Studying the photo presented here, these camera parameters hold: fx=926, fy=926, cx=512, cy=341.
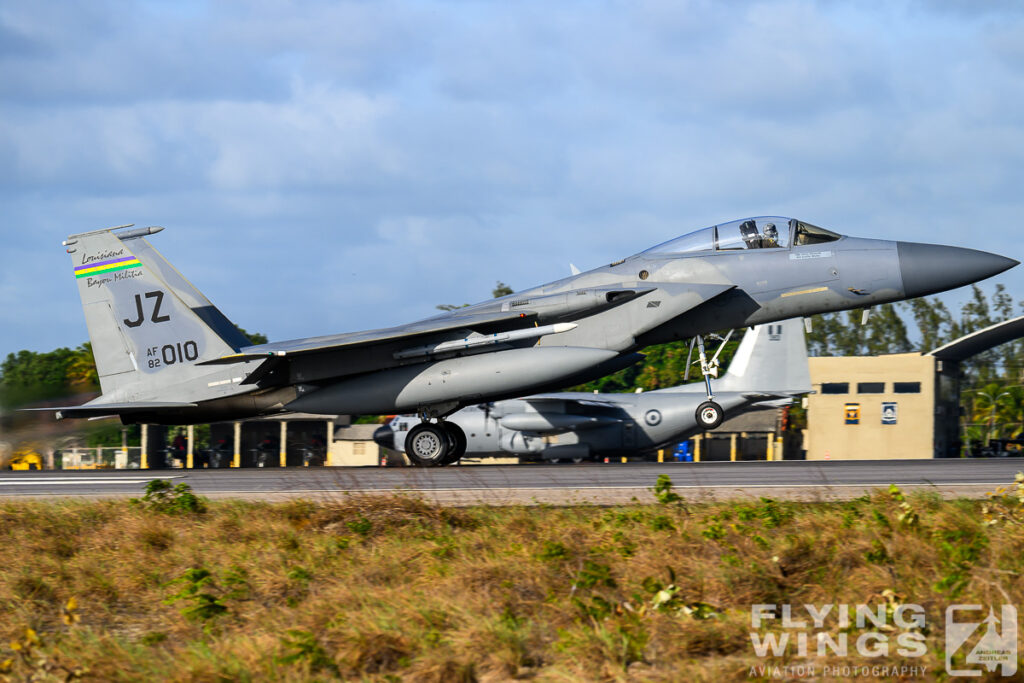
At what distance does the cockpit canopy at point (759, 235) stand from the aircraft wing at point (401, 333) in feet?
10.5

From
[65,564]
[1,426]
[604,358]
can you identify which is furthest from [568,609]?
[1,426]

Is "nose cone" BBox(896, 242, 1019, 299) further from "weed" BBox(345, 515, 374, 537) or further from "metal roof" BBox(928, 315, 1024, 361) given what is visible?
"metal roof" BBox(928, 315, 1024, 361)

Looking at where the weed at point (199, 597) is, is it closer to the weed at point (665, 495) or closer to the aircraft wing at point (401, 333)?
the weed at point (665, 495)

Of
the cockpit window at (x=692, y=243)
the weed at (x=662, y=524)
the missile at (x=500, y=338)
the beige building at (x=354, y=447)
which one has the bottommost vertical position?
the beige building at (x=354, y=447)

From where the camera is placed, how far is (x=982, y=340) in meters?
36.8

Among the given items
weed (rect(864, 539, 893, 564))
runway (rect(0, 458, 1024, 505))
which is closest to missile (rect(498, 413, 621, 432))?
runway (rect(0, 458, 1024, 505))

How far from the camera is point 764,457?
40719mm

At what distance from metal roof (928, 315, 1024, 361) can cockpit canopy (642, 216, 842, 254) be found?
75.5 feet

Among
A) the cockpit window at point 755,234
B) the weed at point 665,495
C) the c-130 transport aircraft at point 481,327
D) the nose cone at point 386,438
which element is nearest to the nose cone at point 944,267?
the c-130 transport aircraft at point 481,327

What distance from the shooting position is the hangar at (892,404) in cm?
3581

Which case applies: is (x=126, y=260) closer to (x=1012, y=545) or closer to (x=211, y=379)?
(x=211, y=379)

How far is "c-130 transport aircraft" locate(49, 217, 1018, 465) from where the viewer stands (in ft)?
50.4

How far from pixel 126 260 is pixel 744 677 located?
1599 centimetres

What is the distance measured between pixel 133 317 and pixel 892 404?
29020 mm
